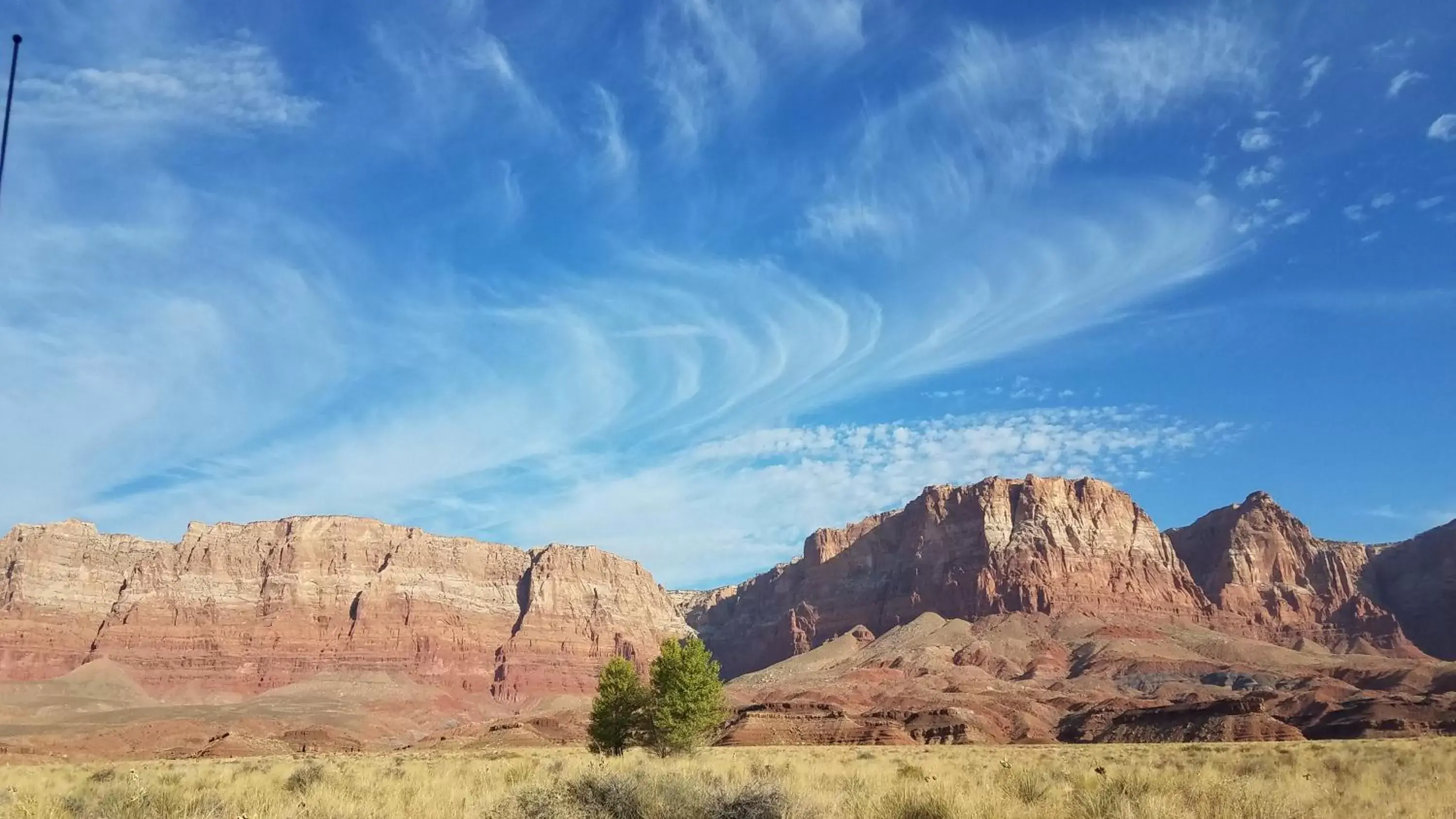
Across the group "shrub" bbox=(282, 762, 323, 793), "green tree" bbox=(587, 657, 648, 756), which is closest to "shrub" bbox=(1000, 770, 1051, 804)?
"shrub" bbox=(282, 762, 323, 793)

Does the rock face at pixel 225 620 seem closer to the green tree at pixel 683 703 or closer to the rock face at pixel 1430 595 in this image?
the green tree at pixel 683 703

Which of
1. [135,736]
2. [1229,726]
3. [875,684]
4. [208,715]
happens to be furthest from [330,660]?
[1229,726]

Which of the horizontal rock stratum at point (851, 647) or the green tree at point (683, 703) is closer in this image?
the green tree at point (683, 703)

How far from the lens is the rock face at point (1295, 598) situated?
17262cm

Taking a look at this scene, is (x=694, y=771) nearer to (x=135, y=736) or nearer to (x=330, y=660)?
(x=135, y=736)

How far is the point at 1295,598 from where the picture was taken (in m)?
186

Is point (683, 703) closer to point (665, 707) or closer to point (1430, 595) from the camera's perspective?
point (665, 707)

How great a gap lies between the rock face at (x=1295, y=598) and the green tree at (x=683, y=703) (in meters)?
159

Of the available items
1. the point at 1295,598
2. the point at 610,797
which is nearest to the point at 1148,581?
the point at 1295,598

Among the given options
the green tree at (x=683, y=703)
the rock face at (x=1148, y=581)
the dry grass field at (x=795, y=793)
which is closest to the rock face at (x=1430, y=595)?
the rock face at (x=1148, y=581)

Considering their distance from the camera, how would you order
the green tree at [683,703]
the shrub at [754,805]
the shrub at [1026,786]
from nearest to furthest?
the shrub at [754,805] < the shrub at [1026,786] < the green tree at [683,703]

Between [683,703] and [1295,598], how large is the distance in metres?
183

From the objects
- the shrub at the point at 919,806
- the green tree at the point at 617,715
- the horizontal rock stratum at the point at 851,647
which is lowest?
the shrub at the point at 919,806

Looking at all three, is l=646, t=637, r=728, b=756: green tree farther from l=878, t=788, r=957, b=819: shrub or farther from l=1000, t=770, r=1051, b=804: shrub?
l=878, t=788, r=957, b=819: shrub
